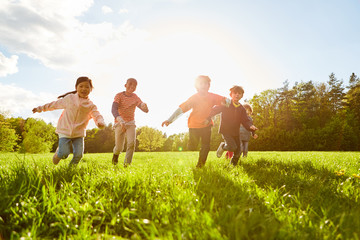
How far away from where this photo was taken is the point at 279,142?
35.7m

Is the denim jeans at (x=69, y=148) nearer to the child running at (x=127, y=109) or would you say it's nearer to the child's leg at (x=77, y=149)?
the child's leg at (x=77, y=149)

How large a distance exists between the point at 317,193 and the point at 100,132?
6587 centimetres

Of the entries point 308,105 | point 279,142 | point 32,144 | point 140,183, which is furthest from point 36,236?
point 32,144

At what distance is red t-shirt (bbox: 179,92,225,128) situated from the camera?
17.1 feet

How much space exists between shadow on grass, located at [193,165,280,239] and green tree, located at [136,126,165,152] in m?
56.5

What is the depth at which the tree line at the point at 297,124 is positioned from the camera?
3594 centimetres

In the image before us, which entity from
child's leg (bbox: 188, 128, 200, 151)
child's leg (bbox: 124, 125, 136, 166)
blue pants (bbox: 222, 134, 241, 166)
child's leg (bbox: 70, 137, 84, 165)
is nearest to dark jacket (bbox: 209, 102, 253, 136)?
blue pants (bbox: 222, 134, 241, 166)

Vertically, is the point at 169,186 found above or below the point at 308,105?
below

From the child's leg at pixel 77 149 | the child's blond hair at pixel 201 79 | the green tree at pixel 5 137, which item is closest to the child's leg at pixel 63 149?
the child's leg at pixel 77 149

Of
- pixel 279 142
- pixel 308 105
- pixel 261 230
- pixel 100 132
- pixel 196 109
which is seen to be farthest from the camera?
pixel 100 132

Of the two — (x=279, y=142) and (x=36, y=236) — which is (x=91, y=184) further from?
(x=279, y=142)

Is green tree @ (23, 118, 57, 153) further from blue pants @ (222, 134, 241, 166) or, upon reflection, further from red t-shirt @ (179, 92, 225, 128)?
blue pants @ (222, 134, 241, 166)

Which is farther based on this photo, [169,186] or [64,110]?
[64,110]

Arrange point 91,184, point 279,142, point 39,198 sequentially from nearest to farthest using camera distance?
1. point 39,198
2. point 91,184
3. point 279,142
